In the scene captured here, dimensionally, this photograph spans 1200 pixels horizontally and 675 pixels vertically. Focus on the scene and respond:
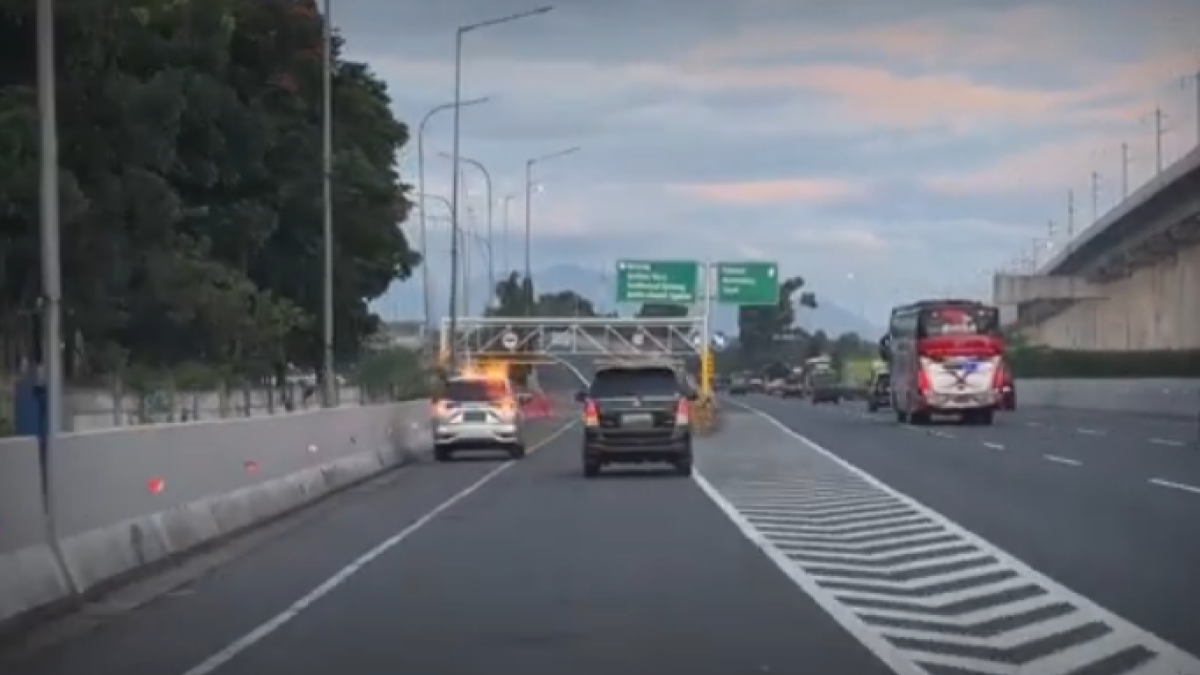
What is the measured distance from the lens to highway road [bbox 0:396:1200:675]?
47.7 feet

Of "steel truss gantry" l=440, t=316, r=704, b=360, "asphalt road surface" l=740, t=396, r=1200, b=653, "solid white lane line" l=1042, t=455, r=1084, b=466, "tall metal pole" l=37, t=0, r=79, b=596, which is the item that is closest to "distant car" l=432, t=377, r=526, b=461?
"asphalt road surface" l=740, t=396, r=1200, b=653

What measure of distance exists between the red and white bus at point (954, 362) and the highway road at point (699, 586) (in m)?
31.5

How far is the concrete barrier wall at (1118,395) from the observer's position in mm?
67500

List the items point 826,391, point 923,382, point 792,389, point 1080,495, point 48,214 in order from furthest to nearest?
point 792,389
point 826,391
point 923,382
point 1080,495
point 48,214

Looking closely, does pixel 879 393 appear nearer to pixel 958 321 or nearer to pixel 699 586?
pixel 958 321

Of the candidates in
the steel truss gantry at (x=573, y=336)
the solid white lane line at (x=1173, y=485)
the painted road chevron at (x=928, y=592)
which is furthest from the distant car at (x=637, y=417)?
the steel truss gantry at (x=573, y=336)

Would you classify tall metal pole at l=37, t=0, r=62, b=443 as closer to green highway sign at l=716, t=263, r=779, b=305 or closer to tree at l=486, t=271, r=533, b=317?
green highway sign at l=716, t=263, r=779, b=305

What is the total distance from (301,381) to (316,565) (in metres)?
52.3

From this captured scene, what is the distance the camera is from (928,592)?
60.5ft

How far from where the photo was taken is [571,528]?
25828 mm

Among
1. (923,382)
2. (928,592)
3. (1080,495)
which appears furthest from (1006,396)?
(928,592)

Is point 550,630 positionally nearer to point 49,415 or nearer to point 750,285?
point 49,415

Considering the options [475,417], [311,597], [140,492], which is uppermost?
[475,417]

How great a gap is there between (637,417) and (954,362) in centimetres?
3120
